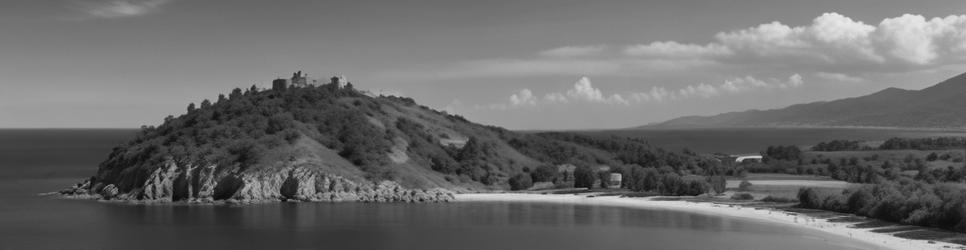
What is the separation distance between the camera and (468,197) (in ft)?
412

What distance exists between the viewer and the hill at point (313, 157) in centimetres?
12281

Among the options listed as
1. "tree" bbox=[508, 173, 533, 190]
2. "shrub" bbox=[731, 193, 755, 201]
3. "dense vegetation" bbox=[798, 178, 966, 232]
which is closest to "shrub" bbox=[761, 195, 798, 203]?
"shrub" bbox=[731, 193, 755, 201]

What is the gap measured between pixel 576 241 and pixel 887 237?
29.4m

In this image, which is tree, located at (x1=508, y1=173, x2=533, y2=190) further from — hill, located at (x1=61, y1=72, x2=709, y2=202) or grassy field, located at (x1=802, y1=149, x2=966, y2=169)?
grassy field, located at (x1=802, y1=149, x2=966, y2=169)

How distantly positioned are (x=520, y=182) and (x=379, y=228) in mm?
49128

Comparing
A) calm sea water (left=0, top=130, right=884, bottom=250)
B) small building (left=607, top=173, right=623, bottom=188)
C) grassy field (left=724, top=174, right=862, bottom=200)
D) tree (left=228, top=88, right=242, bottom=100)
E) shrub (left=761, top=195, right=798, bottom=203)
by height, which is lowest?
calm sea water (left=0, top=130, right=884, bottom=250)

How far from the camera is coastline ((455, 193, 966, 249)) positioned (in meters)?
76.3

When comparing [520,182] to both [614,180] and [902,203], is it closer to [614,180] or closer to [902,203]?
[614,180]

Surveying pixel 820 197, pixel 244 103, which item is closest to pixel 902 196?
pixel 820 197

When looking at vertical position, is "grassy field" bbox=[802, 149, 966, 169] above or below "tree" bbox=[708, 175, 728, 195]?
above

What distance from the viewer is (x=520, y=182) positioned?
137 metres

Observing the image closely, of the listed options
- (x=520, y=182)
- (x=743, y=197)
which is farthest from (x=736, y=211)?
(x=520, y=182)

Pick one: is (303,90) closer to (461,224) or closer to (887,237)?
(461,224)

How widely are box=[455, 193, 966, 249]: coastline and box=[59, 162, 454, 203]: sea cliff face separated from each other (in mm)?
11093
